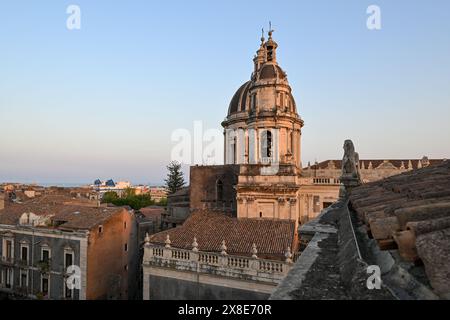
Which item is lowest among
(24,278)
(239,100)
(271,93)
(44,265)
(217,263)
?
(24,278)

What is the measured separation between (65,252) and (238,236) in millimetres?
13903

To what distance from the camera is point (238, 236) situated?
1850 cm

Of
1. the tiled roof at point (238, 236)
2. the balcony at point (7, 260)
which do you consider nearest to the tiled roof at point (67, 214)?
the balcony at point (7, 260)

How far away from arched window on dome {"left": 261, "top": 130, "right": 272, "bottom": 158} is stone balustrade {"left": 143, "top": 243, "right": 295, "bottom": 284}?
17.6 m

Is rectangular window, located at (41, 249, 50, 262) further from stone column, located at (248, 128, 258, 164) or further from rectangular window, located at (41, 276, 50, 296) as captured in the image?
Answer: stone column, located at (248, 128, 258, 164)

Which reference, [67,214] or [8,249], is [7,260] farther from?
[67,214]

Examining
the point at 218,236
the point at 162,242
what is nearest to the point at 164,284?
the point at 162,242

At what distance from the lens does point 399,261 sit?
9.16 feet

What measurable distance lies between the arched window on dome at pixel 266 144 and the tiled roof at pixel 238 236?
12.2 meters

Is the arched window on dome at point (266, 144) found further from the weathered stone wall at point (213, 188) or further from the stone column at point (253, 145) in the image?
the weathered stone wall at point (213, 188)

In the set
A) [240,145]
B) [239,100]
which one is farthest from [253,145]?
[239,100]

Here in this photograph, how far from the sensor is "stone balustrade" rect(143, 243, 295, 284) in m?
14.0

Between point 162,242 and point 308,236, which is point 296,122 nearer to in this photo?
point 162,242
